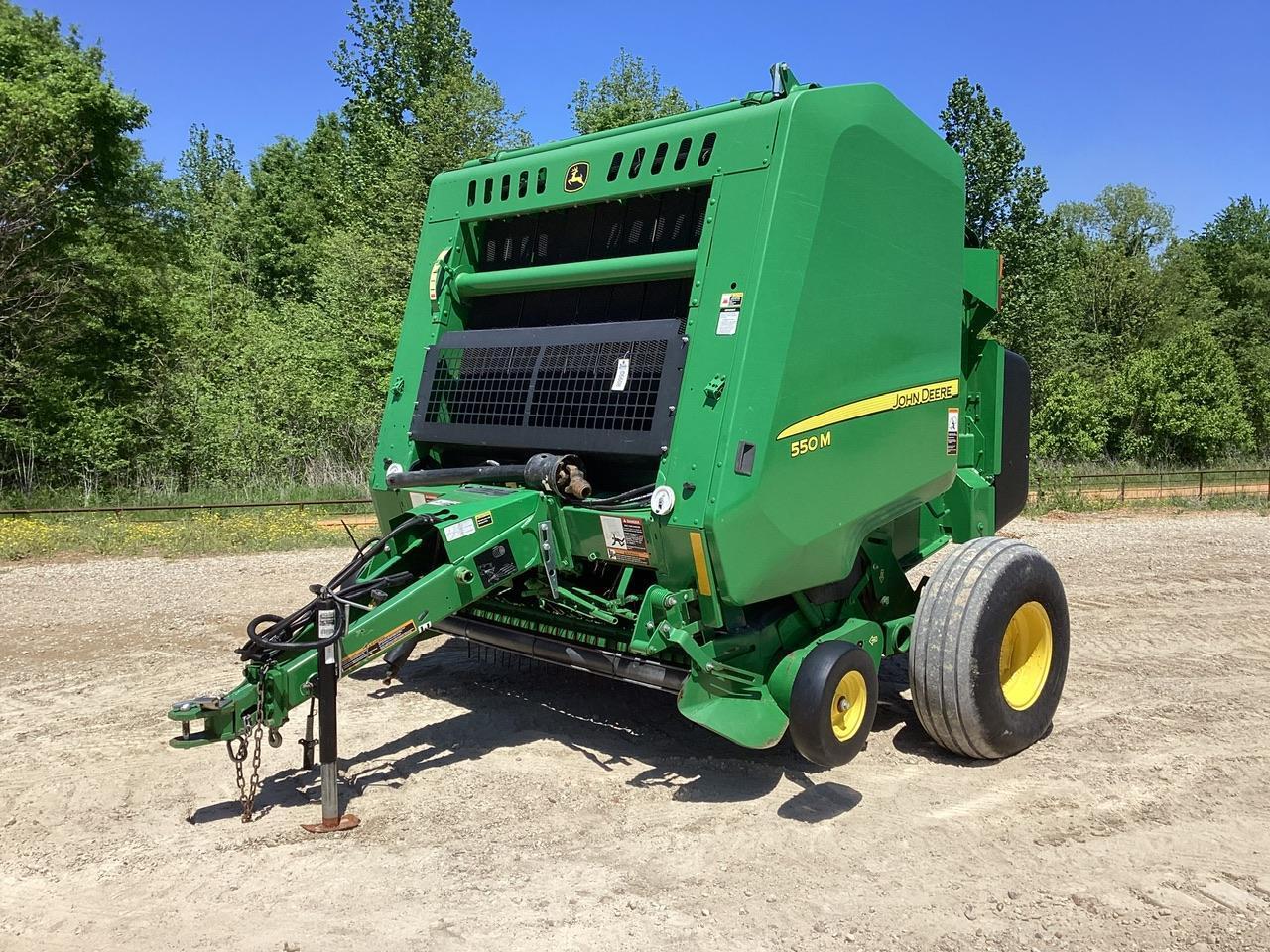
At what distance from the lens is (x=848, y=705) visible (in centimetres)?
471

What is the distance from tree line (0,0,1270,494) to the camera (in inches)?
627

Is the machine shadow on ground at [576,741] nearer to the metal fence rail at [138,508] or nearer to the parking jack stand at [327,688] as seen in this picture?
the parking jack stand at [327,688]

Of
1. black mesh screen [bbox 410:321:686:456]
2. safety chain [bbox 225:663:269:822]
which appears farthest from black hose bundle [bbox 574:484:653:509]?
safety chain [bbox 225:663:269:822]

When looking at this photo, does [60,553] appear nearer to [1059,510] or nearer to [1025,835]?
[1025,835]

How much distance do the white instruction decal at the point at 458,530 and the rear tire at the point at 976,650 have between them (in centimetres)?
230

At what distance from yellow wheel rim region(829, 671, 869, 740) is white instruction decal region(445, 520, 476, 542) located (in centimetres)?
179

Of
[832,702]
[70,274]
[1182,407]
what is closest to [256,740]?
[832,702]

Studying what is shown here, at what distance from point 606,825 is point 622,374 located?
79.6 inches

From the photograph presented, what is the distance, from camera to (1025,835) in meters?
4.33

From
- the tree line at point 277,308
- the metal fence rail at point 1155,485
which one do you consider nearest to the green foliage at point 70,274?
the tree line at point 277,308

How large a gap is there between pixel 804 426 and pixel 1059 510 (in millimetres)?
14482

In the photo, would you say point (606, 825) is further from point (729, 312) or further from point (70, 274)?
point (70, 274)

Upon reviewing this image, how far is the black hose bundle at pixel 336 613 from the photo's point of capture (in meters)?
4.03

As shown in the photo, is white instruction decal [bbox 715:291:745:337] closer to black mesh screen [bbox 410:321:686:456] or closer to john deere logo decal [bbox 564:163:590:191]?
black mesh screen [bbox 410:321:686:456]
